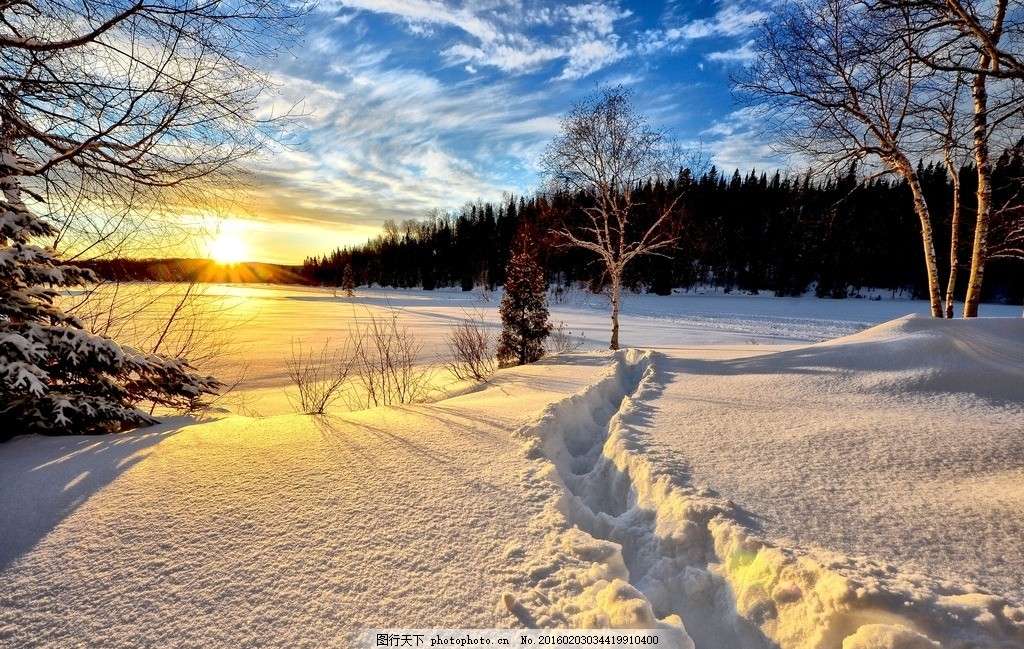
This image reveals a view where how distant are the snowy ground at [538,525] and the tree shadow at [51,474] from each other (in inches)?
0.6

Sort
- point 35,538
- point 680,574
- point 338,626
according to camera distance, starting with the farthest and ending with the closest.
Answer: point 680,574 → point 35,538 → point 338,626

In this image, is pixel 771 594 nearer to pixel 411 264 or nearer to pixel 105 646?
pixel 105 646

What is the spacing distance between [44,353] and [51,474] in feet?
4.20

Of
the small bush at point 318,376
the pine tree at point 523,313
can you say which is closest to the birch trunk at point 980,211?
the pine tree at point 523,313

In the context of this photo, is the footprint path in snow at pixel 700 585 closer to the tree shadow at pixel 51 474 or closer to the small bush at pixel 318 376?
the tree shadow at pixel 51 474

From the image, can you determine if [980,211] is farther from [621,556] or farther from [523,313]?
[621,556]

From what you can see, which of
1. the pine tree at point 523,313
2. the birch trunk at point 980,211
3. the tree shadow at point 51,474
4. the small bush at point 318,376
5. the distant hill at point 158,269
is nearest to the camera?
the tree shadow at point 51,474

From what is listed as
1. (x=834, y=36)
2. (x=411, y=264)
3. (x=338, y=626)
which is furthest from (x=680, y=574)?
(x=411, y=264)

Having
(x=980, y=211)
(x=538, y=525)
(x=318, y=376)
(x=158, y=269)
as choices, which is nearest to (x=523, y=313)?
(x=318, y=376)

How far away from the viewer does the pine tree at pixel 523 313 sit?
9.79 metres

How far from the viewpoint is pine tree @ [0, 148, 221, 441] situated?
2.97 m

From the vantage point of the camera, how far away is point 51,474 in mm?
2357

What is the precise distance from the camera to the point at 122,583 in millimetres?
1549

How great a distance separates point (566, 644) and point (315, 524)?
125 cm
